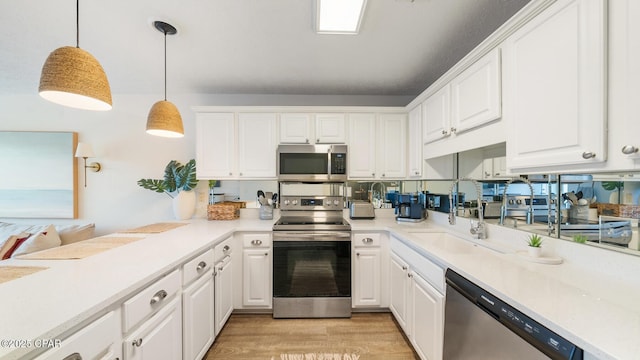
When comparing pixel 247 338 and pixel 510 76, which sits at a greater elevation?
pixel 510 76

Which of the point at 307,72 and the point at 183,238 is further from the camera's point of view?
the point at 307,72

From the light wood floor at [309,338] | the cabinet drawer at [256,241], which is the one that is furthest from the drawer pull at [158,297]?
the cabinet drawer at [256,241]

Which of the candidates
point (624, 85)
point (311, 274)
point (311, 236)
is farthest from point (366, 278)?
point (624, 85)

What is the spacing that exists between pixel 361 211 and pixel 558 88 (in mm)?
1942

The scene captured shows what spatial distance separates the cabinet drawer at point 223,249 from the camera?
190 cm

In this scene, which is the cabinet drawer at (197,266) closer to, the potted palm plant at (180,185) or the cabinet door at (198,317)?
the cabinet door at (198,317)

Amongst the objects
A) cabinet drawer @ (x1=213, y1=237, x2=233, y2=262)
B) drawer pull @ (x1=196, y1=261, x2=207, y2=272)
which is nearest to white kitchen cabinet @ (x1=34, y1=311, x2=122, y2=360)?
drawer pull @ (x1=196, y1=261, x2=207, y2=272)

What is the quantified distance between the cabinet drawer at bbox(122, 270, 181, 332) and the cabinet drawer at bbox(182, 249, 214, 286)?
0.22 ft

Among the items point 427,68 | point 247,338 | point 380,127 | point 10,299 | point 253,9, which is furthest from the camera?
point 380,127

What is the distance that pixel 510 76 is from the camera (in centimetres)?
126

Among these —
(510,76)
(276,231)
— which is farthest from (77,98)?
(510,76)

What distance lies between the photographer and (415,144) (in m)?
2.54

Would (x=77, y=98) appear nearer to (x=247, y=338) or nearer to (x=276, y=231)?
(x=276, y=231)

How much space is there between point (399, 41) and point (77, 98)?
2.09 meters
